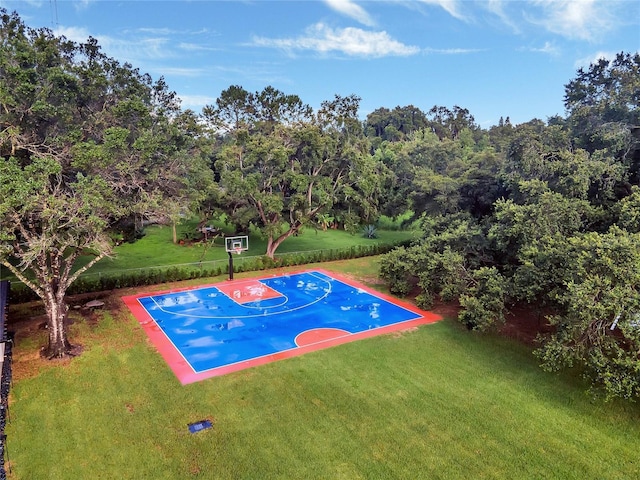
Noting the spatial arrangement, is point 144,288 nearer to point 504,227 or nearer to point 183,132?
point 183,132

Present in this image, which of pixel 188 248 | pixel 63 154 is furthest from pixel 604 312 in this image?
pixel 188 248

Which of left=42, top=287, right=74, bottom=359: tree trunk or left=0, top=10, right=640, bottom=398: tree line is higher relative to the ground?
left=0, top=10, right=640, bottom=398: tree line

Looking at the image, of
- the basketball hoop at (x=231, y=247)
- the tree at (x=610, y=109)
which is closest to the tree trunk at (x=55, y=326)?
the basketball hoop at (x=231, y=247)

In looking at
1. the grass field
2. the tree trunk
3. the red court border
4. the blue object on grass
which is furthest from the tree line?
the blue object on grass

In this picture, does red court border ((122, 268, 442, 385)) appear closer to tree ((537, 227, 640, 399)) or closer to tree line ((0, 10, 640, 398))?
tree line ((0, 10, 640, 398))

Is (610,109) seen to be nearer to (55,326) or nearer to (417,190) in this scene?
(417,190)

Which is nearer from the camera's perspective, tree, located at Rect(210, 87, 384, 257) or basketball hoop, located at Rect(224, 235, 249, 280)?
basketball hoop, located at Rect(224, 235, 249, 280)
